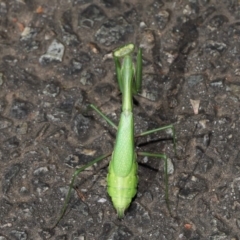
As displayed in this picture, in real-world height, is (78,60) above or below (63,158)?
above

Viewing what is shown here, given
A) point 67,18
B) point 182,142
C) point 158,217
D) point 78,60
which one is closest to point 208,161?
point 182,142

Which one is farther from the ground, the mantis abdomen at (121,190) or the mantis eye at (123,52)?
the mantis eye at (123,52)

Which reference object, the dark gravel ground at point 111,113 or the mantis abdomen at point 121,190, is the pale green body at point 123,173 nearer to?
the mantis abdomen at point 121,190

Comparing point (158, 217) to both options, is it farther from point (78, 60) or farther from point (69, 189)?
point (78, 60)

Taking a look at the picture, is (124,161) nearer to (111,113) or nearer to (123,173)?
(123,173)

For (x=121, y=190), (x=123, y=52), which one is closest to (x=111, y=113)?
(x=123, y=52)

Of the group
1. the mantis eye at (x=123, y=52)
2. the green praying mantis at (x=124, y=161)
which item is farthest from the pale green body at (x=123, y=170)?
the mantis eye at (x=123, y=52)

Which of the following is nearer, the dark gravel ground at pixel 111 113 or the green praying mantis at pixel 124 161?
the green praying mantis at pixel 124 161

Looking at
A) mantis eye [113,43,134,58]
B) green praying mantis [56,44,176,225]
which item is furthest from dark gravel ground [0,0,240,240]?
mantis eye [113,43,134,58]

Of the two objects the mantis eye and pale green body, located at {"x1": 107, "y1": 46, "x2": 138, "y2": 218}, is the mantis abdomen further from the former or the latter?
the mantis eye
